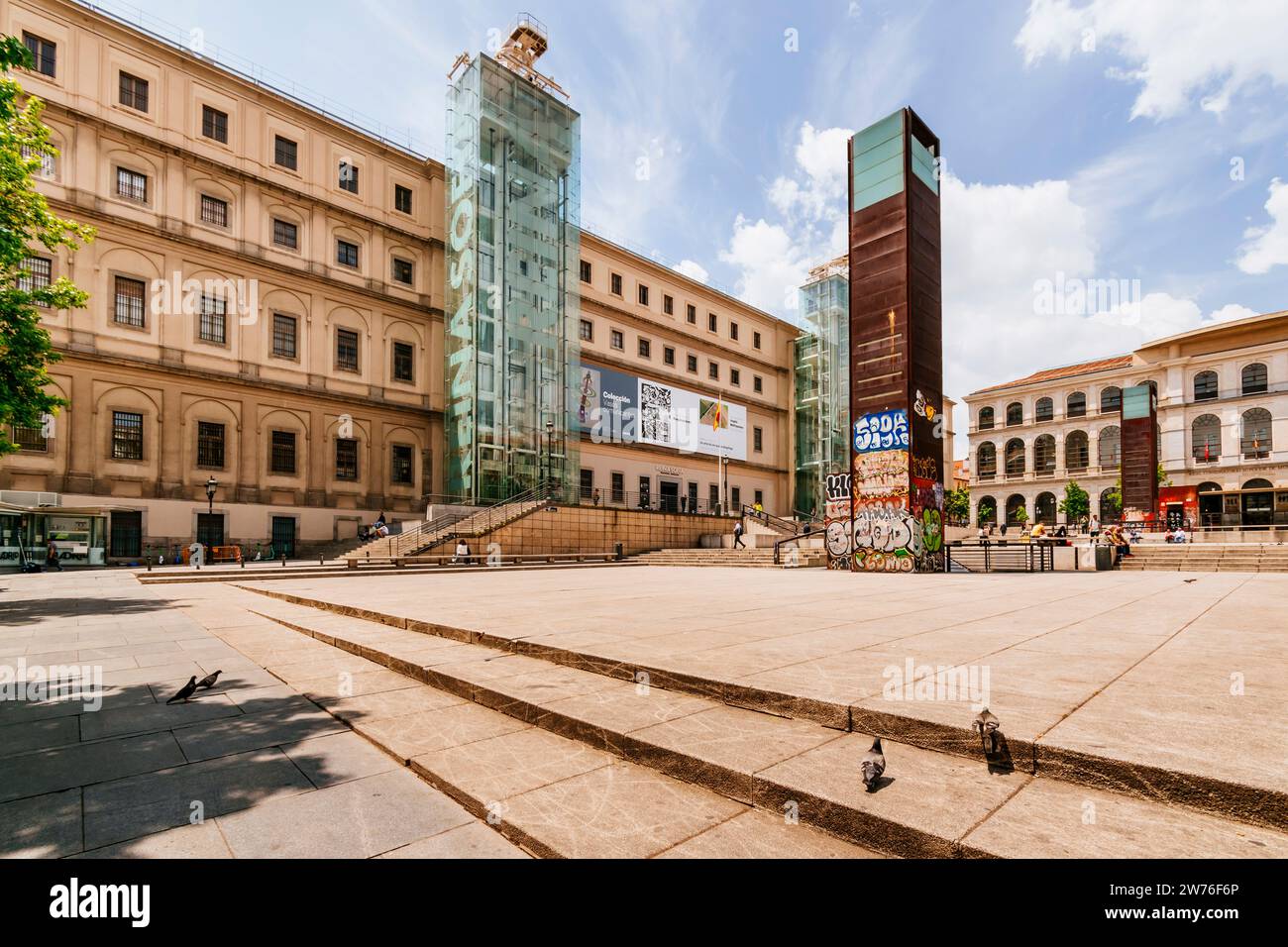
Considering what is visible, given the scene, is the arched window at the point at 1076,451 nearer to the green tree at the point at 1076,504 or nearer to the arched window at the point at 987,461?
the green tree at the point at 1076,504

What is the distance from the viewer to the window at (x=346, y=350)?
33594 millimetres

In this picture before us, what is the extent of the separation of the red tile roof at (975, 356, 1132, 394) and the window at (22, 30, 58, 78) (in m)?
80.9

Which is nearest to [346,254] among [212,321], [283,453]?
[212,321]

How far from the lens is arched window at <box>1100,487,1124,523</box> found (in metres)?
60.3

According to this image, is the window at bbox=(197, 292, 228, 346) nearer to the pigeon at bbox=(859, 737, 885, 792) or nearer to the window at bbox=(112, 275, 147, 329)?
the window at bbox=(112, 275, 147, 329)

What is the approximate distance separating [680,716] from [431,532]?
1030 inches

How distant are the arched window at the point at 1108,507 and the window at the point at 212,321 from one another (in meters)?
72.5

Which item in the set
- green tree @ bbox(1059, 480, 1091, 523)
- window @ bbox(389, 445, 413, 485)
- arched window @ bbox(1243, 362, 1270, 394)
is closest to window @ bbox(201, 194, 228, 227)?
window @ bbox(389, 445, 413, 485)

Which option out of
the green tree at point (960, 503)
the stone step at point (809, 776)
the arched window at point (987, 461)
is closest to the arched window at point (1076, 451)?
the arched window at point (987, 461)

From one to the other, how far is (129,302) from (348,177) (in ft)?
42.2

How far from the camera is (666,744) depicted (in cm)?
372

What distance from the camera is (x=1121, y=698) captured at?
4.00 metres

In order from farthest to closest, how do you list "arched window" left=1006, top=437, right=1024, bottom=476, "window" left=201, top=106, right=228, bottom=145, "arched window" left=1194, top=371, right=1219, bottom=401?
"arched window" left=1006, top=437, right=1024, bottom=476 → "arched window" left=1194, top=371, right=1219, bottom=401 → "window" left=201, top=106, right=228, bottom=145

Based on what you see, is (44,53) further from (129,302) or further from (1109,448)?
(1109,448)
